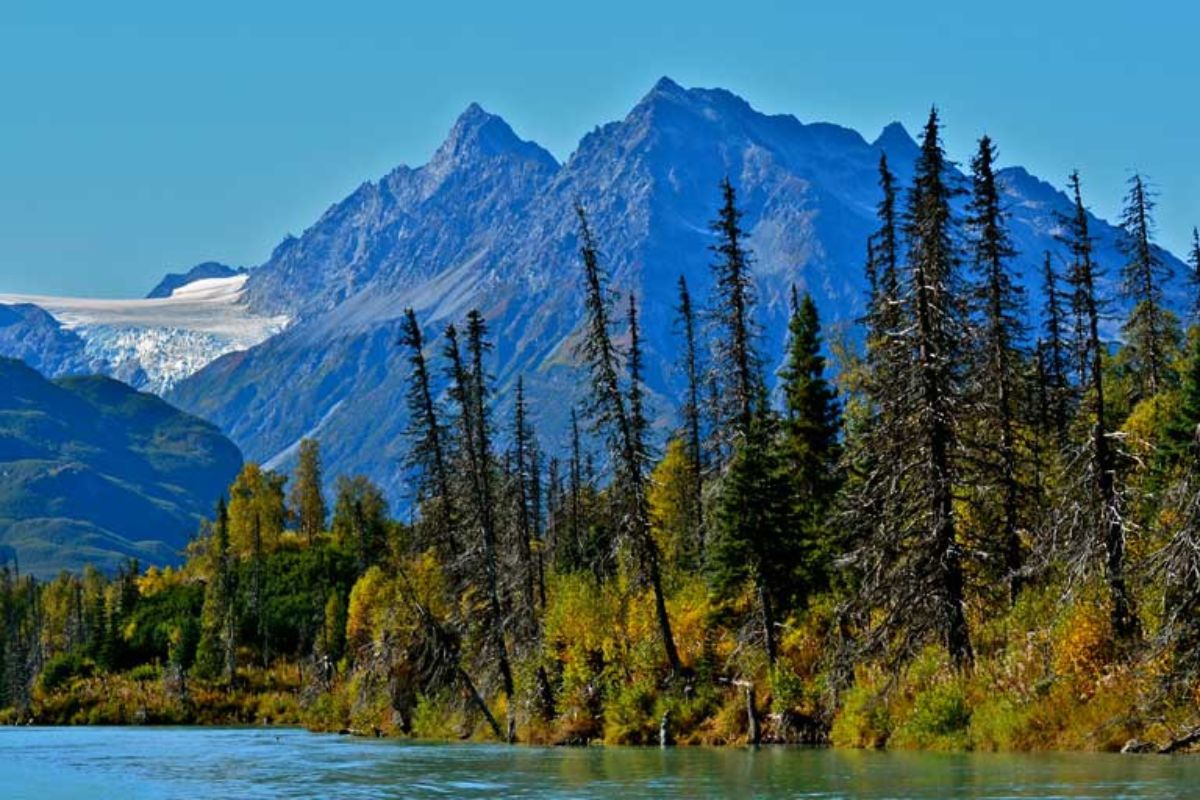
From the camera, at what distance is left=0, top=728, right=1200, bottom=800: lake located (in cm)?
3691

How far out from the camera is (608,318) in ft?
202

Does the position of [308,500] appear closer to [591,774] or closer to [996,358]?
[996,358]

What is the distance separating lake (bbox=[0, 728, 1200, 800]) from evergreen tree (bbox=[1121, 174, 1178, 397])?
1322 inches

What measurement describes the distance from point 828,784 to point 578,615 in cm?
2655

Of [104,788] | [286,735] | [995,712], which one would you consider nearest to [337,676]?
[286,735]

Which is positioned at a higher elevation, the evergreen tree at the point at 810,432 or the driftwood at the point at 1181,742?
the evergreen tree at the point at 810,432

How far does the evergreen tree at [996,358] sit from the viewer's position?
51469 mm

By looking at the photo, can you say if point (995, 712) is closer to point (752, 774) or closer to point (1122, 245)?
point (752, 774)

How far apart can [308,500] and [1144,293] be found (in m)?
113

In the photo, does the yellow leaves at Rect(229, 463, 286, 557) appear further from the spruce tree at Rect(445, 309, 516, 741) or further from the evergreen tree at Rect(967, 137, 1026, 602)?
the evergreen tree at Rect(967, 137, 1026, 602)

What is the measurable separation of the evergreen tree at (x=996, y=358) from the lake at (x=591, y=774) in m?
9.02

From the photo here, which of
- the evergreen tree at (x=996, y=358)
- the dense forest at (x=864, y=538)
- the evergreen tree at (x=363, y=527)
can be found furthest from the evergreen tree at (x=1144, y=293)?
the evergreen tree at (x=363, y=527)

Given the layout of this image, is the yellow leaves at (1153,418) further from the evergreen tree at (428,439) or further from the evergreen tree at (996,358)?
the evergreen tree at (428,439)

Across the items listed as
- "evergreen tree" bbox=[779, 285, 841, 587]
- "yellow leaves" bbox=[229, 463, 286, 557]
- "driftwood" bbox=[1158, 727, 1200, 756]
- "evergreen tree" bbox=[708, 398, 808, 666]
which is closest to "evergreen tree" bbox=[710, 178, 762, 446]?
"evergreen tree" bbox=[779, 285, 841, 587]
